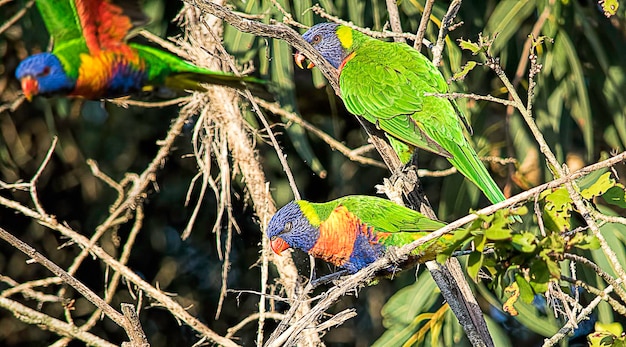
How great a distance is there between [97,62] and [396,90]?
80 cm

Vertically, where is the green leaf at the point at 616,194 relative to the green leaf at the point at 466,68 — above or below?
below

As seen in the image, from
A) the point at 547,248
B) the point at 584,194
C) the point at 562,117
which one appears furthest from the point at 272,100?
the point at 547,248

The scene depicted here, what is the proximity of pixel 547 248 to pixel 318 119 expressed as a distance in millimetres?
2485

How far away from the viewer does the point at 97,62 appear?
1430mm

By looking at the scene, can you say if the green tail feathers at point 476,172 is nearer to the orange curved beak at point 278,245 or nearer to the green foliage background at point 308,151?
the orange curved beak at point 278,245

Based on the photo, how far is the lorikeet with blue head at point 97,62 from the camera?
4.61ft

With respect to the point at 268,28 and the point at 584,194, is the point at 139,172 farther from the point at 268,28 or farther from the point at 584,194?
the point at 584,194

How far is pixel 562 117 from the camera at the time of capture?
281 centimetres

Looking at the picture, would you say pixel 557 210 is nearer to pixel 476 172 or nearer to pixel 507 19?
pixel 476 172

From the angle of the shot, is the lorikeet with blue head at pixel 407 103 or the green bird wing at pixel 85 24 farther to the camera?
the lorikeet with blue head at pixel 407 103

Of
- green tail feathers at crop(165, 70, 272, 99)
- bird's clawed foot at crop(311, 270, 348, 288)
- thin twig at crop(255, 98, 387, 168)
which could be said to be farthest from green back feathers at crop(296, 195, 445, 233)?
thin twig at crop(255, 98, 387, 168)

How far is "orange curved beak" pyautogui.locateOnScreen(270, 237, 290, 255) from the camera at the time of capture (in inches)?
68.8

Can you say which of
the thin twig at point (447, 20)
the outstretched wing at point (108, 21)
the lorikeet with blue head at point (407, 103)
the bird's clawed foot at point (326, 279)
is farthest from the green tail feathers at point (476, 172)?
the outstretched wing at point (108, 21)

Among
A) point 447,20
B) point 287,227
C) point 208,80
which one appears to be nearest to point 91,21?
point 208,80
